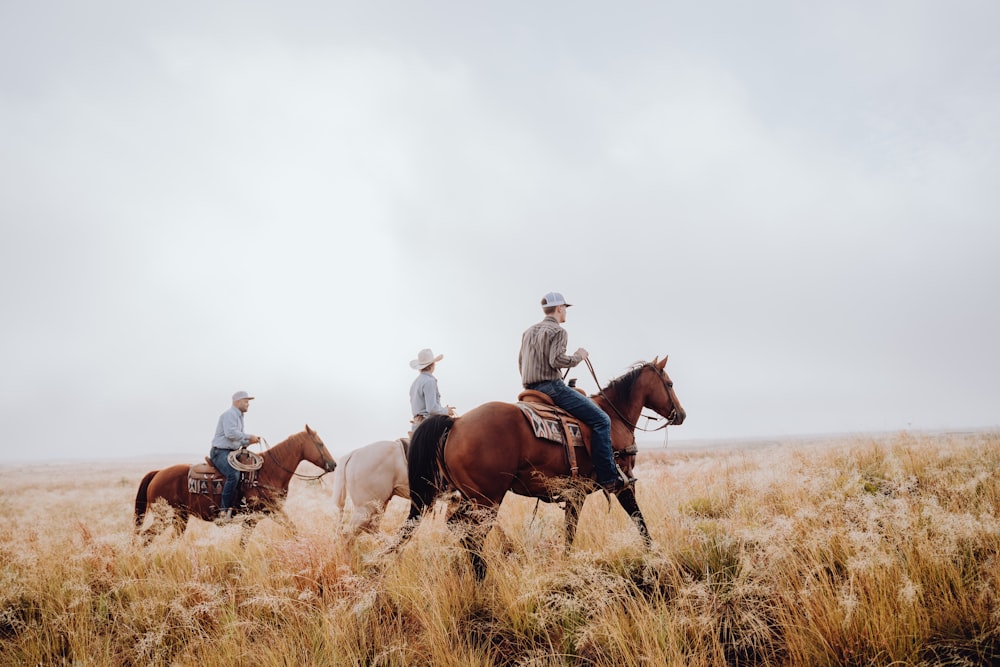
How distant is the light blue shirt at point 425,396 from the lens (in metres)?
8.02

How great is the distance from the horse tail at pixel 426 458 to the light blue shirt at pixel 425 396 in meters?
2.60

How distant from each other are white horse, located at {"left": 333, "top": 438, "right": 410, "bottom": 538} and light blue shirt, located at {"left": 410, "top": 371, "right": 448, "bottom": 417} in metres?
0.61

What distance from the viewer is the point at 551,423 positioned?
545cm

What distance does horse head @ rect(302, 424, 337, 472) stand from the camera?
31.3ft

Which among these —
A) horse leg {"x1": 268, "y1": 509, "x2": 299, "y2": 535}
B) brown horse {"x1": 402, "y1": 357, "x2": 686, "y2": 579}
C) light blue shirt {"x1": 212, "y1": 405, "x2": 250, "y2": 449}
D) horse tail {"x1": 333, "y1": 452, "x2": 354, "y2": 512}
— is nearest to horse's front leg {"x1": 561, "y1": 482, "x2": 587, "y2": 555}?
brown horse {"x1": 402, "y1": 357, "x2": 686, "y2": 579}

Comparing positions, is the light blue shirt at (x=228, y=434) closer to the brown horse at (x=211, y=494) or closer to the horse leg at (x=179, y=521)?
the brown horse at (x=211, y=494)

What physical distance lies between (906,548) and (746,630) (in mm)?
1472

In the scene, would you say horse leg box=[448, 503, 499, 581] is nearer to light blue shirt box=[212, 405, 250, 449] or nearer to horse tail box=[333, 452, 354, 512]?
horse tail box=[333, 452, 354, 512]

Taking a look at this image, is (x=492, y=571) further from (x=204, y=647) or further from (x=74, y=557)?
(x=74, y=557)

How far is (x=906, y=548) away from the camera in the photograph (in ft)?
12.3

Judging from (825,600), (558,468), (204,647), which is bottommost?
(204,647)

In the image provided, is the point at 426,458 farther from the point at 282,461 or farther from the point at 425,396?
the point at 282,461

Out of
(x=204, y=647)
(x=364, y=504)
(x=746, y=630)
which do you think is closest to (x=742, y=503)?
(x=746, y=630)

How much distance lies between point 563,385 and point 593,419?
0.53 metres
